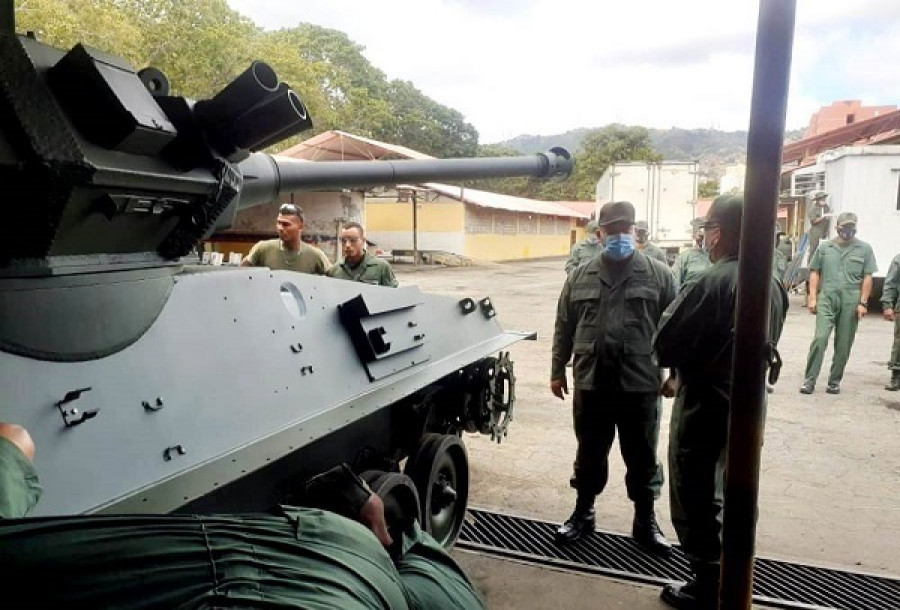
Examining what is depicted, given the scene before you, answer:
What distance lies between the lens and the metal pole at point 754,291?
1300 millimetres

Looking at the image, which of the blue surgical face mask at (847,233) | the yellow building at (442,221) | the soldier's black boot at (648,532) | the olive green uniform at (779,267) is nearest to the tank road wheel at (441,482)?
the soldier's black boot at (648,532)

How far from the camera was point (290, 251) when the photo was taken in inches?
242

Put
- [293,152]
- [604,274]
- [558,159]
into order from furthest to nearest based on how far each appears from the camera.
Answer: [293,152] → [558,159] → [604,274]

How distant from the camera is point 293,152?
2100cm

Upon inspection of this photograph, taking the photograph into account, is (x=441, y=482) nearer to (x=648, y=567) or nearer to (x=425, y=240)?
(x=648, y=567)

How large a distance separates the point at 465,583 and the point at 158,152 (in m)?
1.68

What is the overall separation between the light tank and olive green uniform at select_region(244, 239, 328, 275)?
2563 mm

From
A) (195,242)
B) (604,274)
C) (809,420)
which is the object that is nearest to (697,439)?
(604,274)

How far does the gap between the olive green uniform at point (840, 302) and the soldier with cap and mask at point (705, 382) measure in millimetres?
5355

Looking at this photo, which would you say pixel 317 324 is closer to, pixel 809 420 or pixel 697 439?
pixel 697 439

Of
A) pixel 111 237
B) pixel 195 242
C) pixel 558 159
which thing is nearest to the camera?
pixel 111 237

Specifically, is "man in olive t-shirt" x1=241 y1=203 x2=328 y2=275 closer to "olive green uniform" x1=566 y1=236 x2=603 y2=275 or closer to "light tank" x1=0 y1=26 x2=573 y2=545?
"light tank" x1=0 y1=26 x2=573 y2=545

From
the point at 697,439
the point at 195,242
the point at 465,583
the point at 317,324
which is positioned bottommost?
the point at 697,439

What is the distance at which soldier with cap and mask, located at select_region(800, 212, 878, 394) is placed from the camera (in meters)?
8.07
